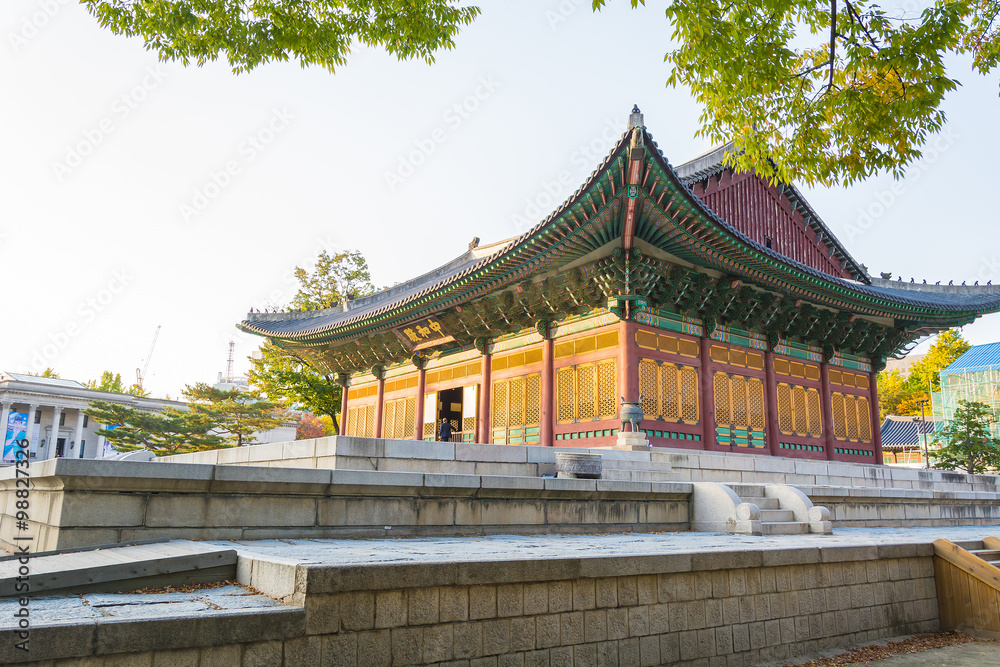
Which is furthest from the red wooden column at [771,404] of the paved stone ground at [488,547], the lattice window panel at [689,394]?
the paved stone ground at [488,547]

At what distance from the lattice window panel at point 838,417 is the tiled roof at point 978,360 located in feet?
87.1

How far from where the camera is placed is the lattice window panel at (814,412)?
20531 millimetres

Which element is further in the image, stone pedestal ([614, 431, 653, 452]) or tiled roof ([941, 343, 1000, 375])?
tiled roof ([941, 343, 1000, 375])

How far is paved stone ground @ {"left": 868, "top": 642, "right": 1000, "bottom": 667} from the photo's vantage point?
6527 mm

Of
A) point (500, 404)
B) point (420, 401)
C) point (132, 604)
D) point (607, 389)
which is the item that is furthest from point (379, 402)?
point (132, 604)

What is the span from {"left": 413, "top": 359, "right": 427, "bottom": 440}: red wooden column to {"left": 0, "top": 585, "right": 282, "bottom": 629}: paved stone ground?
693 inches

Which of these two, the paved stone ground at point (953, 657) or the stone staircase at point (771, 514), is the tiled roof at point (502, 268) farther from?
the paved stone ground at point (953, 657)

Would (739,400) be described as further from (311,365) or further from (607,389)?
(311,365)

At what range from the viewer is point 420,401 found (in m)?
22.6

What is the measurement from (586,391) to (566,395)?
68 cm

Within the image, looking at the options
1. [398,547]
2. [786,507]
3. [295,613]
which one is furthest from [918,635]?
[295,613]

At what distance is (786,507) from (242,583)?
886cm

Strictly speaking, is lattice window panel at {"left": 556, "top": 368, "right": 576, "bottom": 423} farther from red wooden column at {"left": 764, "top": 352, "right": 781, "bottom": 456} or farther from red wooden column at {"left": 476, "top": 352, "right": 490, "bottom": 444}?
red wooden column at {"left": 764, "top": 352, "right": 781, "bottom": 456}

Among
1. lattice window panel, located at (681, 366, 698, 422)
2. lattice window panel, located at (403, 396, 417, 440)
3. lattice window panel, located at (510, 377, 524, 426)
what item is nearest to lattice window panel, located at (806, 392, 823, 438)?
lattice window panel, located at (681, 366, 698, 422)
